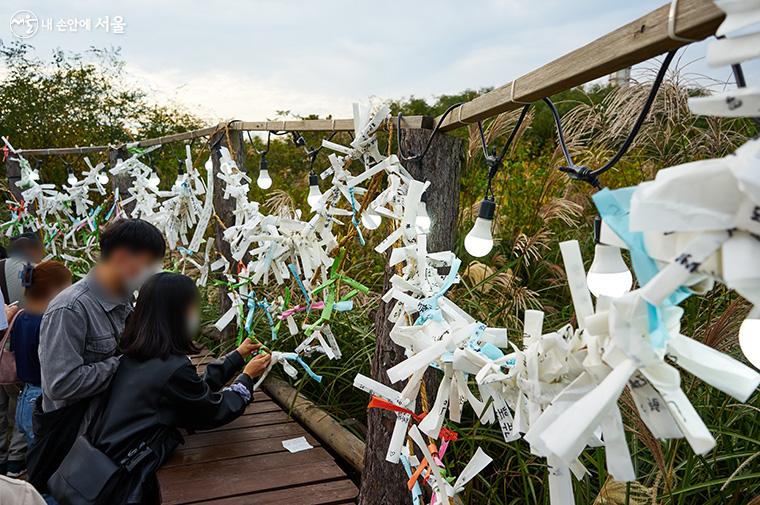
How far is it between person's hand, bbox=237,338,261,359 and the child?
0.80 m

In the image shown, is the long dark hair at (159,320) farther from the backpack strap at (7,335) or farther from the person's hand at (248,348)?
the backpack strap at (7,335)

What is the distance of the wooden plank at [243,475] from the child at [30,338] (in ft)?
2.65

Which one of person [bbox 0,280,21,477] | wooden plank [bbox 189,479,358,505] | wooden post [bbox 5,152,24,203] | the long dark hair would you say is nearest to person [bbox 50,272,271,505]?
the long dark hair

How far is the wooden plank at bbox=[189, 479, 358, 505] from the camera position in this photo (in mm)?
1683

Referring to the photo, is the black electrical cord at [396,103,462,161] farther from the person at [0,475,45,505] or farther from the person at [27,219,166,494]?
the person at [0,475,45,505]

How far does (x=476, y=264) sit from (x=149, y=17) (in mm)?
4971

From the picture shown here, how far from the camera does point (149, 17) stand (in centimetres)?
582

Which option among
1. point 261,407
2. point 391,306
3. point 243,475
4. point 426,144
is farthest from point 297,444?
point 426,144

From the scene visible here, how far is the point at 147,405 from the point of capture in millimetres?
1758

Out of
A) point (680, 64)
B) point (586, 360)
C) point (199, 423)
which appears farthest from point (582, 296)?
point (680, 64)

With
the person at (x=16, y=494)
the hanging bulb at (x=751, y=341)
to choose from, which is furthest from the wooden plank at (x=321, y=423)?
the hanging bulb at (x=751, y=341)

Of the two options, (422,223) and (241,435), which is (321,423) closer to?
(241,435)

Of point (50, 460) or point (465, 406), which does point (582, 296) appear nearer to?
point (465, 406)

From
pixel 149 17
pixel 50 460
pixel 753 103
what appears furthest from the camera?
pixel 149 17
